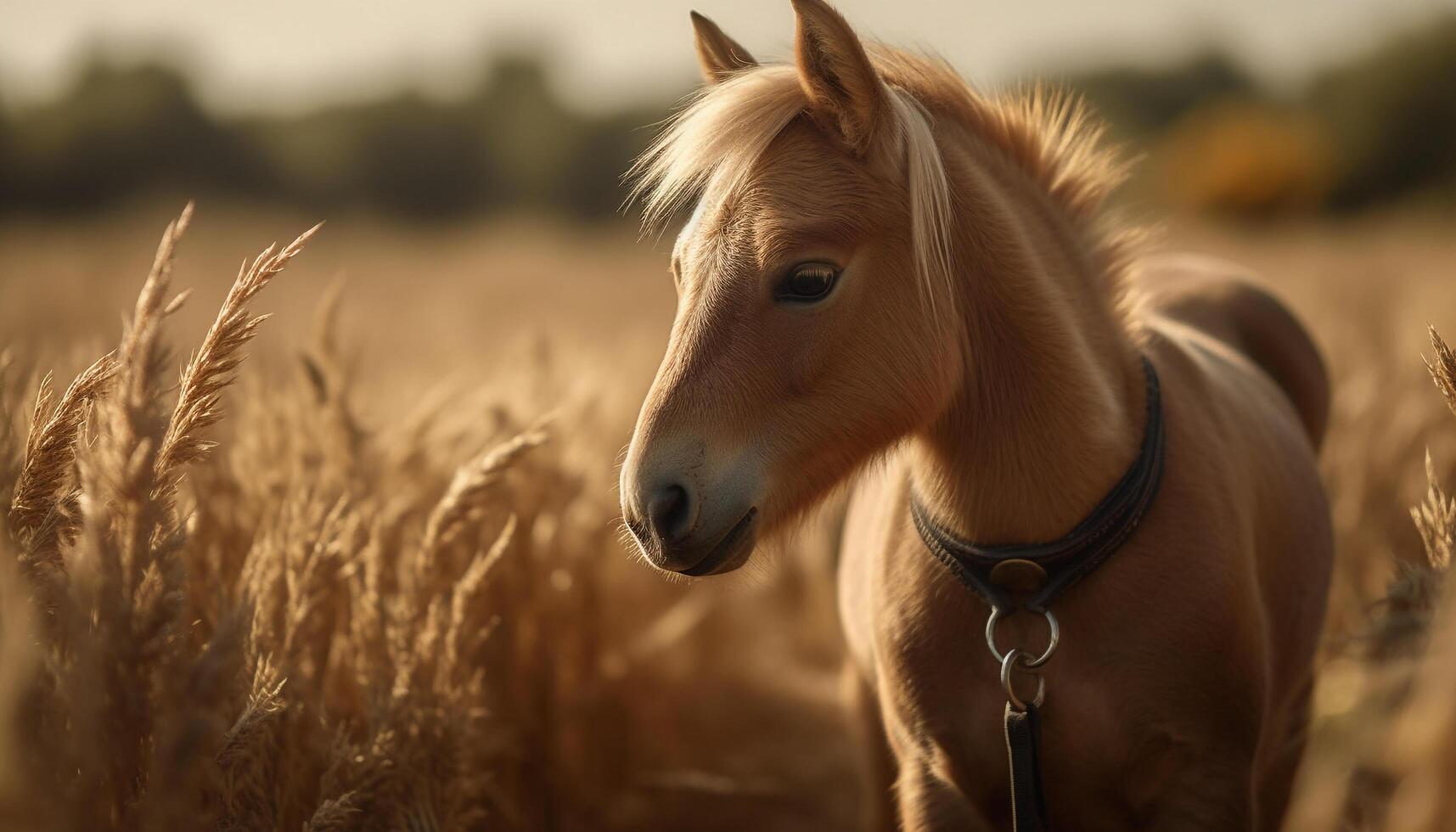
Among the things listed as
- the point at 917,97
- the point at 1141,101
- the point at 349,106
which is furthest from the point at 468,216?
the point at 917,97

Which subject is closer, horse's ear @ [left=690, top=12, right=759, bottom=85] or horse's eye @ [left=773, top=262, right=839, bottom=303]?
horse's eye @ [left=773, top=262, right=839, bottom=303]

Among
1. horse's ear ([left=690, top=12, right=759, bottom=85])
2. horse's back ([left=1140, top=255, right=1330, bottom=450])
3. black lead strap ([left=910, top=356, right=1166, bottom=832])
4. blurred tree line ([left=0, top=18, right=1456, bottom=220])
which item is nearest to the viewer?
black lead strap ([left=910, top=356, right=1166, bottom=832])

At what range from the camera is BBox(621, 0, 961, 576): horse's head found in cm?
190

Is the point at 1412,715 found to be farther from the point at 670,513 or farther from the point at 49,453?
the point at 49,453

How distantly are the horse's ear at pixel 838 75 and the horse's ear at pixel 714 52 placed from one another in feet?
1.46

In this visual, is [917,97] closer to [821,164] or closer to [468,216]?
[821,164]

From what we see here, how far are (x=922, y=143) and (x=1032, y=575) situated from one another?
98 cm

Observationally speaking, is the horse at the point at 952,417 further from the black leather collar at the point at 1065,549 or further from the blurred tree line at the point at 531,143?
the blurred tree line at the point at 531,143

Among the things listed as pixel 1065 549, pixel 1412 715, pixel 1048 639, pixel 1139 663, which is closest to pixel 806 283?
pixel 1065 549

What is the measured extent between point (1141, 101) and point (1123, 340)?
4261cm

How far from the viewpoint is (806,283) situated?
1.97 m

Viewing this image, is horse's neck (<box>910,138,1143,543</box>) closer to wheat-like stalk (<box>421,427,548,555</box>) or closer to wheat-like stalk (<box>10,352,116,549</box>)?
wheat-like stalk (<box>421,427,548,555</box>)

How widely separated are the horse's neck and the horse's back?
59.4 inches

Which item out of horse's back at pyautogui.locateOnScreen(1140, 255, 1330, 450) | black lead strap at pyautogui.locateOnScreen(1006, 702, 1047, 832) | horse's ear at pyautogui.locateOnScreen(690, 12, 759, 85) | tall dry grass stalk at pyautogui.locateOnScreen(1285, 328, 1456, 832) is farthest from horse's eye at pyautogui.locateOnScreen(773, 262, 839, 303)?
horse's back at pyautogui.locateOnScreen(1140, 255, 1330, 450)
